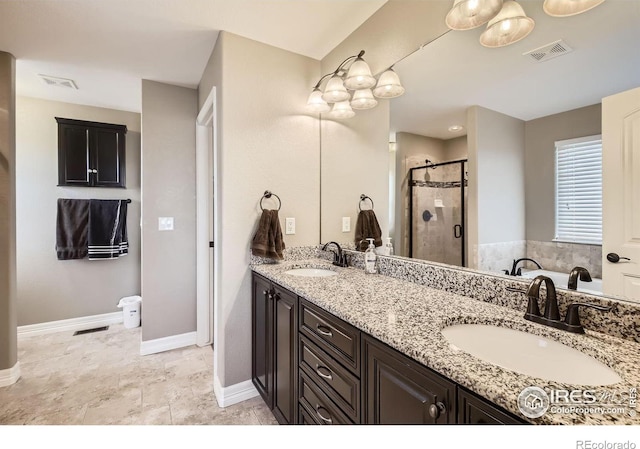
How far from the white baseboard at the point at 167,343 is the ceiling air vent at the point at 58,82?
238 cm

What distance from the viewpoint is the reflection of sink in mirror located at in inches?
36.8


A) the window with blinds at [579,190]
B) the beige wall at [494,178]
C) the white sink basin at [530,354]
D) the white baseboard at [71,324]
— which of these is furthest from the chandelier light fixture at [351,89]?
the white baseboard at [71,324]

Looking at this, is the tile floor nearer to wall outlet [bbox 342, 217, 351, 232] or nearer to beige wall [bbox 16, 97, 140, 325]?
beige wall [bbox 16, 97, 140, 325]

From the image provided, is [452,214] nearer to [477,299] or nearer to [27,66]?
[477,299]

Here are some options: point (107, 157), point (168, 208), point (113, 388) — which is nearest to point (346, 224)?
point (168, 208)

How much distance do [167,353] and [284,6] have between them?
2.81 metres

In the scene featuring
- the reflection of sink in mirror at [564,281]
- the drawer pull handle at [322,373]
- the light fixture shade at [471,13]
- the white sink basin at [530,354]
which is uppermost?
the light fixture shade at [471,13]

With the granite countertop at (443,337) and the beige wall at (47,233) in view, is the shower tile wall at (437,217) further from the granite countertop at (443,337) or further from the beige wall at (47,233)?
the beige wall at (47,233)

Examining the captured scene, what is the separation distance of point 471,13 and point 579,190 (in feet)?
2.65

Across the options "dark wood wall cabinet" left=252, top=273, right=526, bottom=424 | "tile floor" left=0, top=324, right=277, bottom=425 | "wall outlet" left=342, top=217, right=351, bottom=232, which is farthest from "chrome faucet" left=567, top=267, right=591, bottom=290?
"tile floor" left=0, top=324, right=277, bottom=425

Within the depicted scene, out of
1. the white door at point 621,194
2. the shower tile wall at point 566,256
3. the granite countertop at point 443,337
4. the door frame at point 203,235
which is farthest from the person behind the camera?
the door frame at point 203,235

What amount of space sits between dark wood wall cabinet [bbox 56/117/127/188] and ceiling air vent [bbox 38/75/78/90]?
483 mm

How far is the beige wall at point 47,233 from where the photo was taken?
2957 millimetres

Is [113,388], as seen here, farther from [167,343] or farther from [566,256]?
[566,256]
